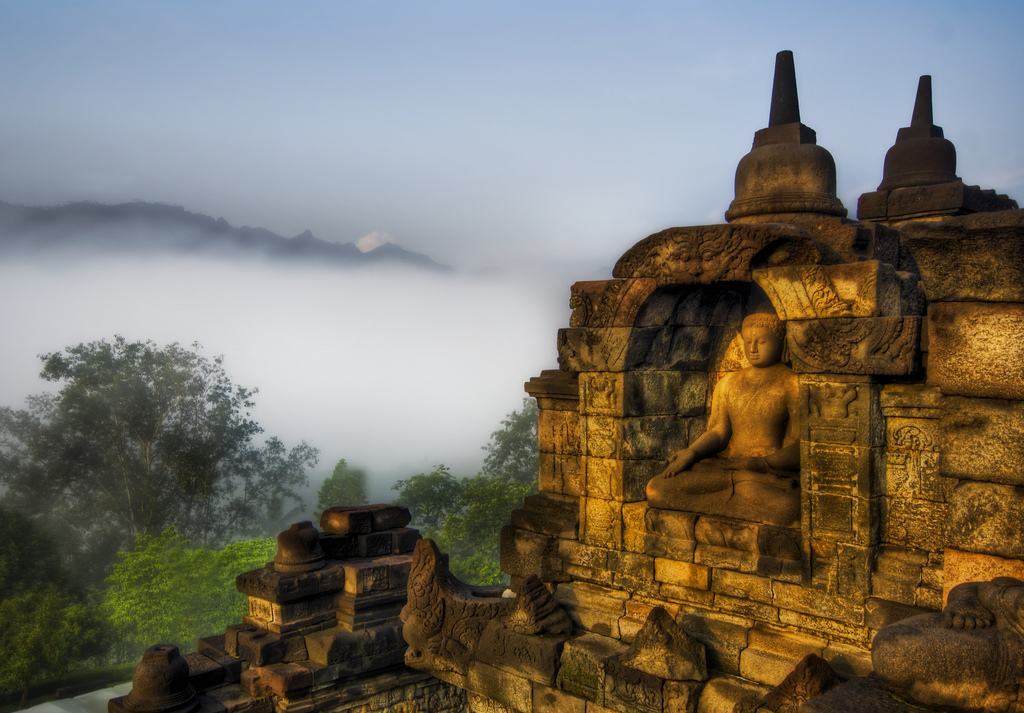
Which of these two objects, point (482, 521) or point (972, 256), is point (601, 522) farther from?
point (482, 521)

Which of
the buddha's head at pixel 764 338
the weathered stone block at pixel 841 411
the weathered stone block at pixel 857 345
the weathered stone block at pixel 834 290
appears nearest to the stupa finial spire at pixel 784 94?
the buddha's head at pixel 764 338

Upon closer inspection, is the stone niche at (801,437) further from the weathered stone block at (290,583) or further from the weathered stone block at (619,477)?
the weathered stone block at (290,583)

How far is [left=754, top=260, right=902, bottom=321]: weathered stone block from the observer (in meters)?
4.32

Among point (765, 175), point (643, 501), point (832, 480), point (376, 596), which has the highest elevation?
point (765, 175)

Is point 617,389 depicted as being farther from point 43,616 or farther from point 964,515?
point 43,616

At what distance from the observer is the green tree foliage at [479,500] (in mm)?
28984

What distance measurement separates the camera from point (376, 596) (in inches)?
308

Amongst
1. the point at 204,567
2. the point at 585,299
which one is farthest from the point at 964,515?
the point at 204,567

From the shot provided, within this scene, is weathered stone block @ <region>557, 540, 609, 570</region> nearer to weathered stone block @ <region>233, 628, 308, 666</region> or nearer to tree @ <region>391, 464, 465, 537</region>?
weathered stone block @ <region>233, 628, 308, 666</region>

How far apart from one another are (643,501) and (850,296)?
2244 millimetres

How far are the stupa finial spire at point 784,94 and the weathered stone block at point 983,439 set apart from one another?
174 inches

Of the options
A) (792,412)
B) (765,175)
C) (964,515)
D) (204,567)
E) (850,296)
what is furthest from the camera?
(204,567)

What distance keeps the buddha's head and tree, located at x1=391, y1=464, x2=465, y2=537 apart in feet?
92.6

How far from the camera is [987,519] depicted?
3.57 m
